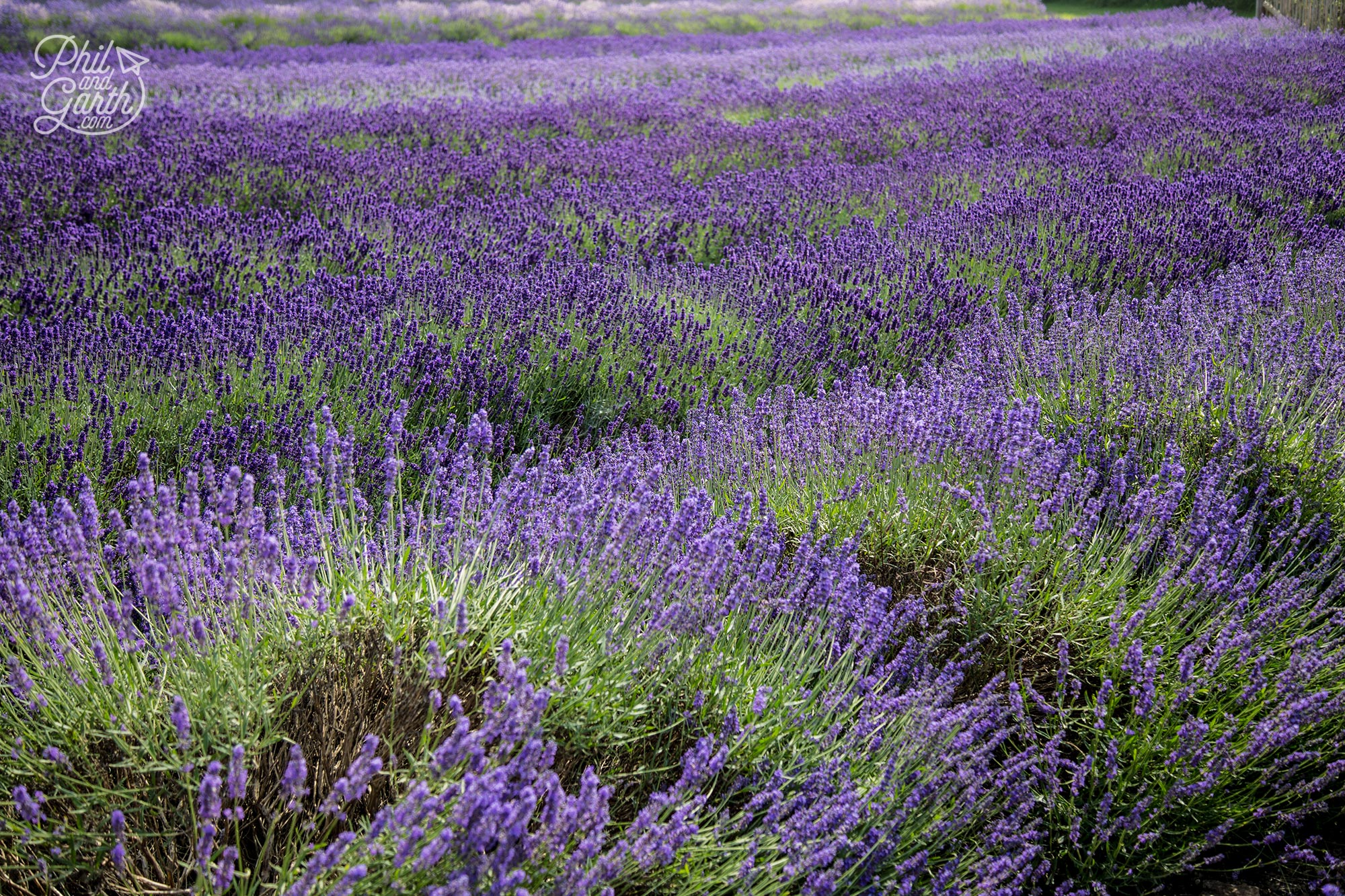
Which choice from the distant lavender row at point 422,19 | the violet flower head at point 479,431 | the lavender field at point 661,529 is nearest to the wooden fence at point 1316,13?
the distant lavender row at point 422,19

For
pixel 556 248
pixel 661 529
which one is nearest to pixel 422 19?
pixel 556 248

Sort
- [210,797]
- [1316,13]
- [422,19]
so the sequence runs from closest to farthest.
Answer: [210,797] → [1316,13] → [422,19]

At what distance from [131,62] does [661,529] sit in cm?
1271

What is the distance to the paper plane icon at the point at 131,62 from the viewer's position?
9927 mm

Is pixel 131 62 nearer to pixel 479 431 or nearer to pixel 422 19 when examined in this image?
pixel 422 19

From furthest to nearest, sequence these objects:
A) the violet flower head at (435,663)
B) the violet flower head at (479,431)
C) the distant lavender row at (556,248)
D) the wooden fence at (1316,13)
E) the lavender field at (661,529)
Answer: the wooden fence at (1316,13)
the distant lavender row at (556,248)
the violet flower head at (479,431)
the lavender field at (661,529)
the violet flower head at (435,663)

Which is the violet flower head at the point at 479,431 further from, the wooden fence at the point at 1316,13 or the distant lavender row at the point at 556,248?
the wooden fence at the point at 1316,13

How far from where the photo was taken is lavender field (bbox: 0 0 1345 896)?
1.46m

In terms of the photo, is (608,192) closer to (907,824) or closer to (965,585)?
(965,585)

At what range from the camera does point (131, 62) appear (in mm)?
11516

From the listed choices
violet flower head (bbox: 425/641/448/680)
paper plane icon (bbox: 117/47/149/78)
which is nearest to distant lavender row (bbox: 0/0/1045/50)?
paper plane icon (bbox: 117/47/149/78)

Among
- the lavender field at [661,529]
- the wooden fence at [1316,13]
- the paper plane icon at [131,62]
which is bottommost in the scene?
the lavender field at [661,529]

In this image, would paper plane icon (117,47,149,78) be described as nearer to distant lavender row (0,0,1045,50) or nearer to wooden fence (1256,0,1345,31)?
distant lavender row (0,0,1045,50)

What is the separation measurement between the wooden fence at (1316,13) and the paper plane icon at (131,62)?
59.5 ft
